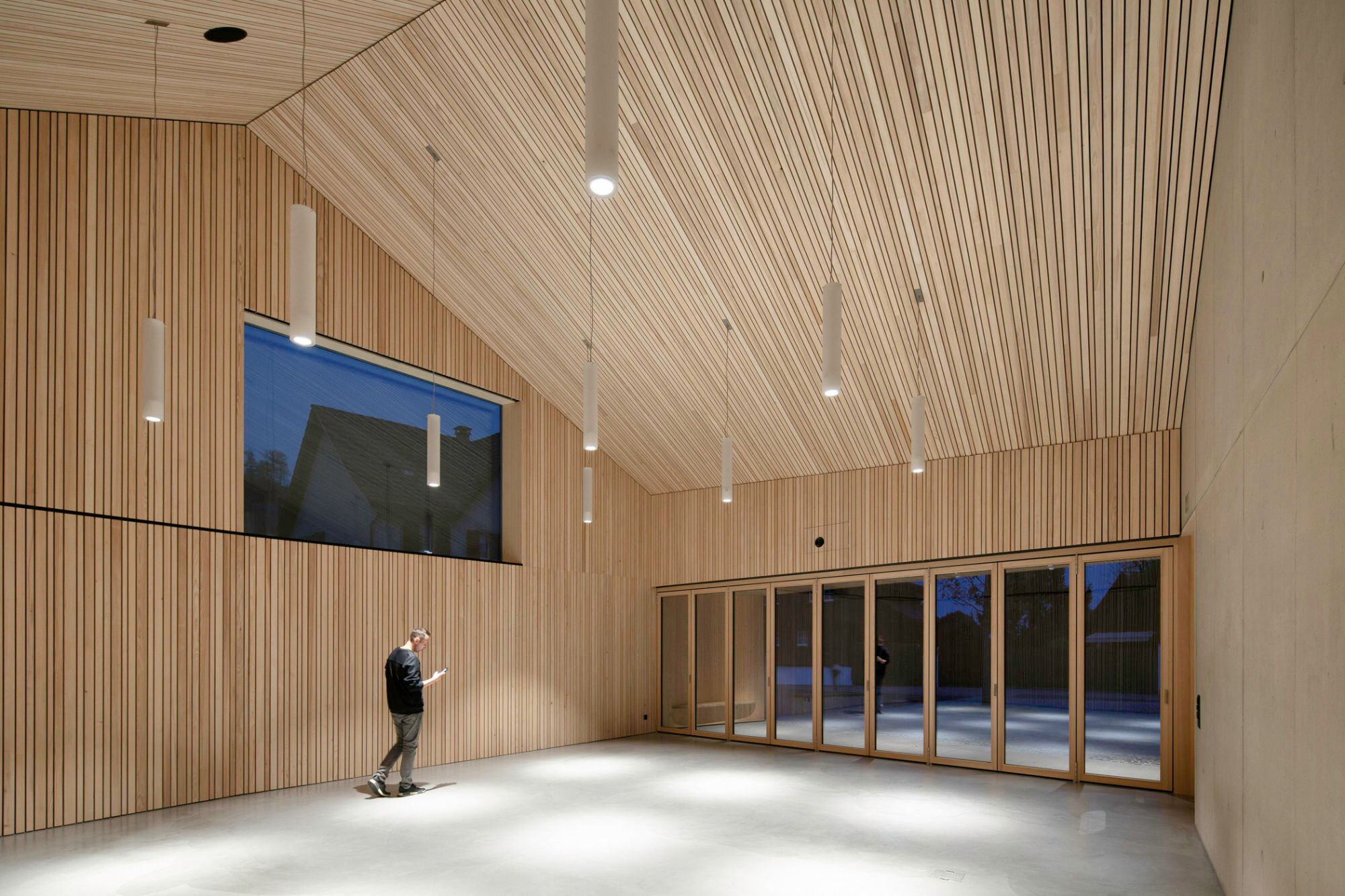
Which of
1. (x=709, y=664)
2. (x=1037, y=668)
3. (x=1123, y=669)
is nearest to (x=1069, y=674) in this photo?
(x=1037, y=668)

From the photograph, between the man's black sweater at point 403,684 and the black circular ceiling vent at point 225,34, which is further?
the man's black sweater at point 403,684

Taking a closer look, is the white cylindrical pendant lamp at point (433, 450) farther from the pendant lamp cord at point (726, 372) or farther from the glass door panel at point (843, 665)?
the glass door panel at point (843, 665)

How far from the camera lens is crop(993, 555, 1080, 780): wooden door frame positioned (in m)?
9.23

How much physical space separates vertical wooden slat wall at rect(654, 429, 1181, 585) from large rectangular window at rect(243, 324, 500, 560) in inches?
118

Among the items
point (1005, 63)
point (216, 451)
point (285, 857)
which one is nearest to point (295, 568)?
point (216, 451)

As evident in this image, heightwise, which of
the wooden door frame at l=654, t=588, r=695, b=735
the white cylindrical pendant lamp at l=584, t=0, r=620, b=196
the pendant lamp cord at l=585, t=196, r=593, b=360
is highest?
the pendant lamp cord at l=585, t=196, r=593, b=360

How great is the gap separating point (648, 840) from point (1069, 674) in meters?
5.17

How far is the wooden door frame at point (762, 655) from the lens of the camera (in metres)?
12.0

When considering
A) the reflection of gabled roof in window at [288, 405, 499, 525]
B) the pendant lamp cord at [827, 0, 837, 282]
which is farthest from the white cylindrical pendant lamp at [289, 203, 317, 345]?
the reflection of gabled roof in window at [288, 405, 499, 525]

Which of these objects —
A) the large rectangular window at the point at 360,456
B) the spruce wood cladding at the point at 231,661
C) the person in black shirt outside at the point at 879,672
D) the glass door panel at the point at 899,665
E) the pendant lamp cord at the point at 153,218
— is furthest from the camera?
the person in black shirt outside at the point at 879,672

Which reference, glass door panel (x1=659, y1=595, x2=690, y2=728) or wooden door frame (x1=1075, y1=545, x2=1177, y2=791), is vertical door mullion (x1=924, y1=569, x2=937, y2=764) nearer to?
wooden door frame (x1=1075, y1=545, x2=1177, y2=791)

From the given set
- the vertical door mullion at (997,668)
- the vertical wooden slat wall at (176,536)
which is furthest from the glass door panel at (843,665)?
the vertical wooden slat wall at (176,536)

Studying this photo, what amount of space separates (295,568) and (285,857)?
3389 mm

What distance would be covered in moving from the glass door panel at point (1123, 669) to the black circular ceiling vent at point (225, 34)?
9131 millimetres
